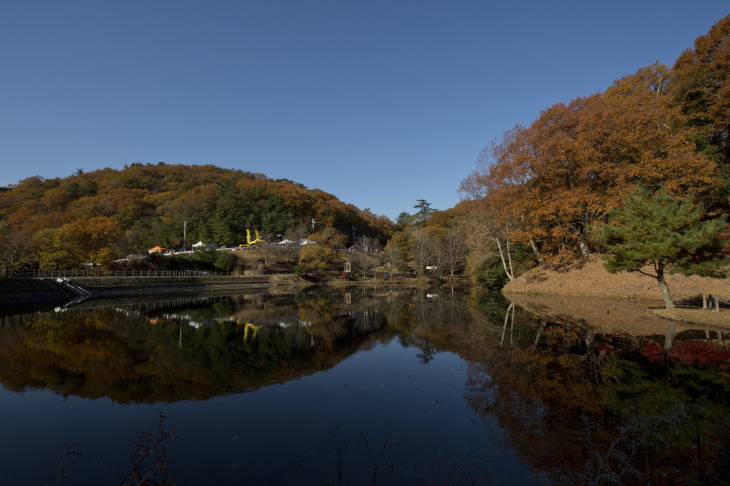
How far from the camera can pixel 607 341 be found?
11.6 meters

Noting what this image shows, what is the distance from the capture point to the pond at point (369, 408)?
4637mm

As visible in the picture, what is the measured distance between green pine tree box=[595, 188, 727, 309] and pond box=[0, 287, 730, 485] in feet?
9.94

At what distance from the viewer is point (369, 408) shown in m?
7.10

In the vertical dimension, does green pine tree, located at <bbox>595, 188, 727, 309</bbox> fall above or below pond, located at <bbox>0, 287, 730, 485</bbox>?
above

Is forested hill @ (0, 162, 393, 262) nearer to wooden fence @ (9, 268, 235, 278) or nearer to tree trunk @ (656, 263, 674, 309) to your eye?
wooden fence @ (9, 268, 235, 278)

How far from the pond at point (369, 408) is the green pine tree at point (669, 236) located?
303 centimetres

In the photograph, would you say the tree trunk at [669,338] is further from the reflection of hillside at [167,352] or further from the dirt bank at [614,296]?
the reflection of hillside at [167,352]

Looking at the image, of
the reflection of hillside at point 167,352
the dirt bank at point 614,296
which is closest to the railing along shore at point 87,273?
the reflection of hillside at point 167,352

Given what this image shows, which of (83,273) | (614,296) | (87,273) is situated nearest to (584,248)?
(614,296)

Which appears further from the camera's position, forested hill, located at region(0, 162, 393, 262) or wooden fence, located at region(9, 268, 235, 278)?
forested hill, located at region(0, 162, 393, 262)

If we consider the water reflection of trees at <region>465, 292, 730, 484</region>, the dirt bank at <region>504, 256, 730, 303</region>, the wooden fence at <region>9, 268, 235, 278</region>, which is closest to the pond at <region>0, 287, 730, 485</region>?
the water reflection of trees at <region>465, 292, 730, 484</region>

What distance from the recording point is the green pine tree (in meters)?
13.6

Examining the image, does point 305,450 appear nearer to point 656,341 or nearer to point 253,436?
point 253,436

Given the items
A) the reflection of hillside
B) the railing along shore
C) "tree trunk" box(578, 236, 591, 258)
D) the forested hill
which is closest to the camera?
the reflection of hillside
